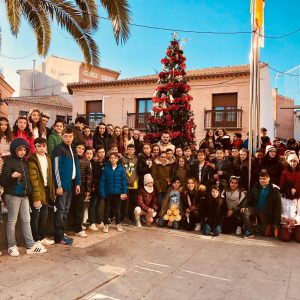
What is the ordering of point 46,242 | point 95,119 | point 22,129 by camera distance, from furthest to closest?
point 95,119 < point 22,129 < point 46,242

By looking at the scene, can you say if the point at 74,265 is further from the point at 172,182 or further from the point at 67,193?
the point at 172,182

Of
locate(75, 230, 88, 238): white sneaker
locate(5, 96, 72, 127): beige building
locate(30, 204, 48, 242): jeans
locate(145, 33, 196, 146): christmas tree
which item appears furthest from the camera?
locate(5, 96, 72, 127): beige building

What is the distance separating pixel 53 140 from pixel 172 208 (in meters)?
2.60

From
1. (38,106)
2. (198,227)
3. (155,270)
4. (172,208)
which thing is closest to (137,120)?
(38,106)

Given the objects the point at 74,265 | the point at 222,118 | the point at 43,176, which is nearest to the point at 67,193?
the point at 43,176

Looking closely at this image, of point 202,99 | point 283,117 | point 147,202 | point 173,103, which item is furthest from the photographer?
point 283,117

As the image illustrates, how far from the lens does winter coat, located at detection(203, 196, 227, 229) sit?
5848 mm

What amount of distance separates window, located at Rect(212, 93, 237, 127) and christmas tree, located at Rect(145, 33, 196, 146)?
8961mm

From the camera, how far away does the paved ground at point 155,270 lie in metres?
3.31

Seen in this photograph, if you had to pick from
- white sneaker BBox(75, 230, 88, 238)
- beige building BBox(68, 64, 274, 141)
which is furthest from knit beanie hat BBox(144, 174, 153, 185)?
beige building BBox(68, 64, 274, 141)

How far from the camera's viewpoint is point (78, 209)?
5375 mm

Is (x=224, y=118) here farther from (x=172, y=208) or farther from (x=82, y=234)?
(x=82, y=234)

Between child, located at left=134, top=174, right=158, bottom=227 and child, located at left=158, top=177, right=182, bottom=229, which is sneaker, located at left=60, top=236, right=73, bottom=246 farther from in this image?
child, located at left=158, top=177, right=182, bottom=229

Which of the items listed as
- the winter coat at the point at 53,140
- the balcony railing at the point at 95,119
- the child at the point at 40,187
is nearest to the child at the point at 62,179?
the child at the point at 40,187
